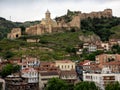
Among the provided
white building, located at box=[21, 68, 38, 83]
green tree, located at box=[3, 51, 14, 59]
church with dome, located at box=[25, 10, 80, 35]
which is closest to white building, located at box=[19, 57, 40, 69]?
white building, located at box=[21, 68, 38, 83]

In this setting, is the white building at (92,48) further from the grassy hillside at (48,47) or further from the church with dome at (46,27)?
the church with dome at (46,27)

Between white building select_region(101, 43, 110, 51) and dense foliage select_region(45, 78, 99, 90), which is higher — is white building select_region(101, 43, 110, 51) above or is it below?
above

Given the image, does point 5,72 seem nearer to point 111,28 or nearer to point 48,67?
point 48,67

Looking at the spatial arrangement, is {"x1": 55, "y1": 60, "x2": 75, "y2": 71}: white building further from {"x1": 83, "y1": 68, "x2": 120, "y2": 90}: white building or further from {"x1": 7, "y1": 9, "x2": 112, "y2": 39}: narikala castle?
{"x1": 7, "y1": 9, "x2": 112, "y2": 39}: narikala castle

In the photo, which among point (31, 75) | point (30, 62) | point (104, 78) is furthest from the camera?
point (30, 62)

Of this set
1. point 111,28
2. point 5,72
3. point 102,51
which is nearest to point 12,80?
point 5,72

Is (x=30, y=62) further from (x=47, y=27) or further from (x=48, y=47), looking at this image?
(x=47, y=27)

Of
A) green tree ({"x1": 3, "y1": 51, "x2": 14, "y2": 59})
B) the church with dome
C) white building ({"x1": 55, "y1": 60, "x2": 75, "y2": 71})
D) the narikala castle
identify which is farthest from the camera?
the church with dome

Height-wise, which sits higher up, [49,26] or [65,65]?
[49,26]

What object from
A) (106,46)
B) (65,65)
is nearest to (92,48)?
(106,46)

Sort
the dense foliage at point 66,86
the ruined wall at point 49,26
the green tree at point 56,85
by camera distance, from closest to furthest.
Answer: the dense foliage at point 66,86
the green tree at point 56,85
the ruined wall at point 49,26

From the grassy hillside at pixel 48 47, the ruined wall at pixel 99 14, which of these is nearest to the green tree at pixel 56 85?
the grassy hillside at pixel 48 47

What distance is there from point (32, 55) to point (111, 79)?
32538 mm

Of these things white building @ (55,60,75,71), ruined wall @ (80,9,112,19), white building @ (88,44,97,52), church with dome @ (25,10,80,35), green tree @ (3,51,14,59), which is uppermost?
ruined wall @ (80,9,112,19)
